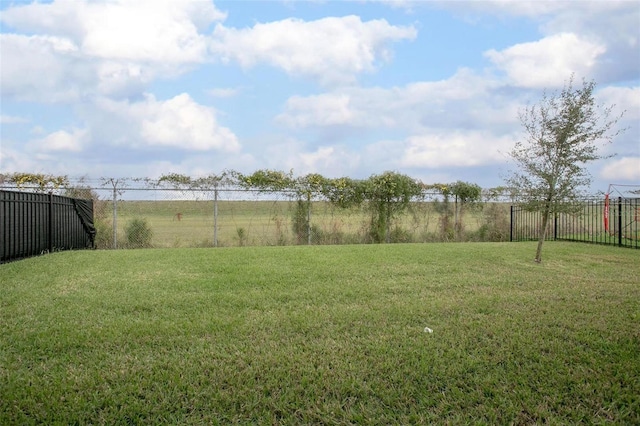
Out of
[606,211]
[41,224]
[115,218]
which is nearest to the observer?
[41,224]

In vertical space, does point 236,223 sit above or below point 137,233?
above

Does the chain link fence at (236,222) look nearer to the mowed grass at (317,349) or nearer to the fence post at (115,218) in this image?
the fence post at (115,218)

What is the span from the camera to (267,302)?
5.54 m

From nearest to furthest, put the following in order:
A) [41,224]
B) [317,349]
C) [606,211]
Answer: [317,349] < [41,224] < [606,211]

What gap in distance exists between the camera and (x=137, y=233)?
13289 mm

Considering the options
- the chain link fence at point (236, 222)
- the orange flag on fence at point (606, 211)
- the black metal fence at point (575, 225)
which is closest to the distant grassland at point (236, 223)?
the chain link fence at point (236, 222)

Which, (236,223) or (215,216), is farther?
(236,223)

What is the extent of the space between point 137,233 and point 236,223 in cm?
283

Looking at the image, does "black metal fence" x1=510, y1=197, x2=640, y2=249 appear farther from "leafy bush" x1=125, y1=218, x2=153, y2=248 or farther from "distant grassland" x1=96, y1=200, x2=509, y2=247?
"leafy bush" x1=125, y1=218, x2=153, y2=248

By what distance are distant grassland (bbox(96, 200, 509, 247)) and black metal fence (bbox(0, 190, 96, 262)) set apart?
0.61 meters

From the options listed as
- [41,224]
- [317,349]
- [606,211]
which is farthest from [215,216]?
[606,211]

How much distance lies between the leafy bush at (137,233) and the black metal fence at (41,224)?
106 centimetres

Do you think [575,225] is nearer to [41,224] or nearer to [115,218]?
[115,218]

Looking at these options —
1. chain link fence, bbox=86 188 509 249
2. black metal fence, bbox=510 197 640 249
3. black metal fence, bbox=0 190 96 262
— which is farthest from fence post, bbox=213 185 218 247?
black metal fence, bbox=510 197 640 249
